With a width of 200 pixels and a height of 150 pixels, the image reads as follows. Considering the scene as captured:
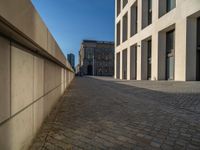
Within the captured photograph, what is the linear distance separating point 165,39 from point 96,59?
65.7 metres

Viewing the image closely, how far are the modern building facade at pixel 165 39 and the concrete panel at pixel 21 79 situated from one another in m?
17.1

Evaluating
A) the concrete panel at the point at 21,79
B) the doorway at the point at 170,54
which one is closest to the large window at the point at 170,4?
the doorway at the point at 170,54

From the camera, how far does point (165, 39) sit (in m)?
23.7

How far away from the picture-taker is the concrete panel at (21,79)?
2.59 m

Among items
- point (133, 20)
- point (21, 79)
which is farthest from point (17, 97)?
point (133, 20)

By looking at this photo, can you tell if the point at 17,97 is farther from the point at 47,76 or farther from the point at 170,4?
the point at 170,4

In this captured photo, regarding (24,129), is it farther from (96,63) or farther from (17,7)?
(96,63)

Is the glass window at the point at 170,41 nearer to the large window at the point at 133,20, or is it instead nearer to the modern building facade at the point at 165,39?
the modern building facade at the point at 165,39

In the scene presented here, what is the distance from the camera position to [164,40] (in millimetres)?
23625

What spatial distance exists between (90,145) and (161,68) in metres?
21.7

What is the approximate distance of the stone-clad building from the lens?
88562mm

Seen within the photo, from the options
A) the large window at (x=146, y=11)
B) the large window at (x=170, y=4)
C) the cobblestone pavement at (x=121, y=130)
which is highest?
the large window at (x=146, y=11)

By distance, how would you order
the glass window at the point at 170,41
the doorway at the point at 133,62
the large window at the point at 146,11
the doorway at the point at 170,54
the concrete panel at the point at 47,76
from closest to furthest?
the concrete panel at the point at 47,76 → the doorway at the point at 170,54 → the glass window at the point at 170,41 → the large window at the point at 146,11 → the doorway at the point at 133,62

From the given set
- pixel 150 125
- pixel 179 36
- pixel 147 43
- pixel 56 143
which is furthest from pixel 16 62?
pixel 147 43
